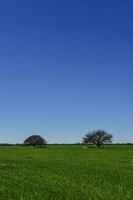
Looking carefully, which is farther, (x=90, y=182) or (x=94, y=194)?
(x=90, y=182)

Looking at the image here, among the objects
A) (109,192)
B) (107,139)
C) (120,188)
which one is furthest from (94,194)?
(107,139)

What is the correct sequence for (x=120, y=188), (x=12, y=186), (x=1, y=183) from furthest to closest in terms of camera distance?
(x=1, y=183) < (x=12, y=186) < (x=120, y=188)

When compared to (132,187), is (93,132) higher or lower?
higher

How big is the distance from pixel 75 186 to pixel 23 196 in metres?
3.88

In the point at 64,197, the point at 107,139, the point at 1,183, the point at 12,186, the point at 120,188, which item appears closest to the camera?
the point at 64,197

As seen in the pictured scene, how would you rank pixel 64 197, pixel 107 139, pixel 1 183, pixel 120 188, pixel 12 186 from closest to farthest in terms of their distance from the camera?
pixel 64 197
pixel 120 188
pixel 12 186
pixel 1 183
pixel 107 139

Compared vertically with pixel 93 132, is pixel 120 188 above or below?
below

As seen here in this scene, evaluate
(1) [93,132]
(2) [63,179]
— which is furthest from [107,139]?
(2) [63,179]

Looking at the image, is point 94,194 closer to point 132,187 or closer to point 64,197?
point 64,197

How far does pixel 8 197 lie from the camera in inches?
760

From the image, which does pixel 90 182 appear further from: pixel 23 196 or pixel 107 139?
pixel 107 139

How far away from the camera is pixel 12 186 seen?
23688 millimetres

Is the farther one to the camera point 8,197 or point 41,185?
point 41,185

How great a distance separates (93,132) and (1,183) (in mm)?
175118
